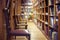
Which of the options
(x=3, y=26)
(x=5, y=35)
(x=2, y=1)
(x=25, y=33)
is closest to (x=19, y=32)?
(x=25, y=33)

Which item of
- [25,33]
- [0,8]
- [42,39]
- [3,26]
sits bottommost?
[42,39]

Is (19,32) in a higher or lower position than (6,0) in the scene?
lower

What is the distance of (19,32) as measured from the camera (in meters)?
3.46

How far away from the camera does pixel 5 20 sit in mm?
2814

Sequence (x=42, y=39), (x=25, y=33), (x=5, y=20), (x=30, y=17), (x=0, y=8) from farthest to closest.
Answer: (x=30, y=17) → (x=42, y=39) → (x=25, y=33) → (x=5, y=20) → (x=0, y=8)

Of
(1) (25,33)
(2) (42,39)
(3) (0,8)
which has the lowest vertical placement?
(2) (42,39)

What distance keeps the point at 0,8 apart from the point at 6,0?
26 centimetres

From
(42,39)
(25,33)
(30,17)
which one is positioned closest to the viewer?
(25,33)

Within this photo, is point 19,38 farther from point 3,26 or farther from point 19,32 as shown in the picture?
point 3,26

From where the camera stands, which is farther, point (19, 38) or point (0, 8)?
point (19, 38)

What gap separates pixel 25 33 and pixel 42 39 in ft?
6.37

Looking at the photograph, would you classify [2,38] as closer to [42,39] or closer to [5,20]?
[5,20]

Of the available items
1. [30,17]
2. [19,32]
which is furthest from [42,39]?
[30,17]

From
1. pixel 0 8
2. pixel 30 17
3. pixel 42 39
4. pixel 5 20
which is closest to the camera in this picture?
pixel 0 8
